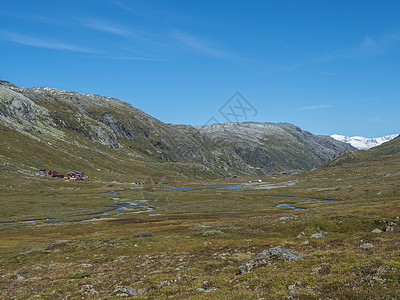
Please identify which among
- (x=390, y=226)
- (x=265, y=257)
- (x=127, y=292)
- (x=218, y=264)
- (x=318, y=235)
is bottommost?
(x=318, y=235)

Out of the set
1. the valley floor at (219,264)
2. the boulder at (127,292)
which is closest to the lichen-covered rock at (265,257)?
the valley floor at (219,264)

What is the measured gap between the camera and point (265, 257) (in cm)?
2748

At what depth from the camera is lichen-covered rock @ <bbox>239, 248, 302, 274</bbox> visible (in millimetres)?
25805

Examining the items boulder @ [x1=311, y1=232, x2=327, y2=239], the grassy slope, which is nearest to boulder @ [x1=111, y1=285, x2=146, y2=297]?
the grassy slope

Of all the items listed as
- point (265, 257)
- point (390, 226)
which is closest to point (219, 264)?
point (265, 257)

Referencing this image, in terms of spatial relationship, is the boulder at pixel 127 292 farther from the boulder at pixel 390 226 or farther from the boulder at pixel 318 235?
the boulder at pixel 390 226

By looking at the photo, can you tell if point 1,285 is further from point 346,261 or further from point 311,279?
point 346,261

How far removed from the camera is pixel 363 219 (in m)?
47.3

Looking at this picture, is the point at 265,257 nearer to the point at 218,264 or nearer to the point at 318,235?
the point at 218,264

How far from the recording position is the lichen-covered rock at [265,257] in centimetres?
2580

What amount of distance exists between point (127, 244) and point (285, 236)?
26.7 meters

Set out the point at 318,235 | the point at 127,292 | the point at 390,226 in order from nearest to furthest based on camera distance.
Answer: the point at 127,292, the point at 390,226, the point at 318,235

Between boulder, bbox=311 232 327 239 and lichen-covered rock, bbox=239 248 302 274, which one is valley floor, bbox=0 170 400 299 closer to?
boulder, bbox=311 232 327 239

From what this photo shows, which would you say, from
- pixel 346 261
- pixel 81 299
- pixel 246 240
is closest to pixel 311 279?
pixel 346 261
